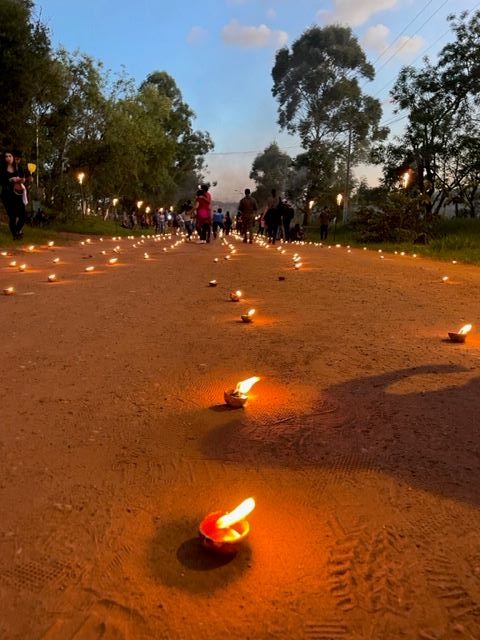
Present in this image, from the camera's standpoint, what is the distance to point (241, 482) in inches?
96.0

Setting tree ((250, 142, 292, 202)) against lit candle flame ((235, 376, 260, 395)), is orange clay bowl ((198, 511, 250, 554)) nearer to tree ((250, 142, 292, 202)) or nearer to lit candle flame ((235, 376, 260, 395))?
lit candle flame ((235, 376, 260, 395))

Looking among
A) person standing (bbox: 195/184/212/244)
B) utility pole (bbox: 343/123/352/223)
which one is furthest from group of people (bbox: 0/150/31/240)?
utility pole (bbox: 343/123/352/223)

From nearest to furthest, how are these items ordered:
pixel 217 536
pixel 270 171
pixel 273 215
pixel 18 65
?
pixel 217 536 < pixel 18 65 < pixel 273 215 < pixel 270 171

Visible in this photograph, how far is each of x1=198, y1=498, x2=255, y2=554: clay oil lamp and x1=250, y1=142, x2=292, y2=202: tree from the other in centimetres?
8015

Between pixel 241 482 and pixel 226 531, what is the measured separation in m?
0.51

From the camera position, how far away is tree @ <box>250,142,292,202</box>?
81125mm

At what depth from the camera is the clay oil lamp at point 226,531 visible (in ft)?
6.23

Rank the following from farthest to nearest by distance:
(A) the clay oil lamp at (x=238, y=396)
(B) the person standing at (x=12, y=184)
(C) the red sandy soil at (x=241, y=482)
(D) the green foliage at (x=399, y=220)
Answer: (D) the green foliage at (x=399, y=220), (B) the person standing at (x=12, y=184), (A) the clay oil lamp at (x=238, y=396), (C) the red sandy soil at (x=241, y=482)

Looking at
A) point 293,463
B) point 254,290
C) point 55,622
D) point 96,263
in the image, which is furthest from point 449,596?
point 96,263

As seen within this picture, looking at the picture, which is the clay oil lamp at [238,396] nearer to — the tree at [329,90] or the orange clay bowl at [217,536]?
the orange clay bowl at [217,536]

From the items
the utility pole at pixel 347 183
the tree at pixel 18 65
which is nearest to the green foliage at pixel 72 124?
the tree at pixel 18 65

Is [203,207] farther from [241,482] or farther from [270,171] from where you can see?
[270,171]

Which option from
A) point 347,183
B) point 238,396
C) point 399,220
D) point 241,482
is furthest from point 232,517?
point 347,183

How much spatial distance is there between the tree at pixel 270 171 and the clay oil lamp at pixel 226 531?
8015cm
